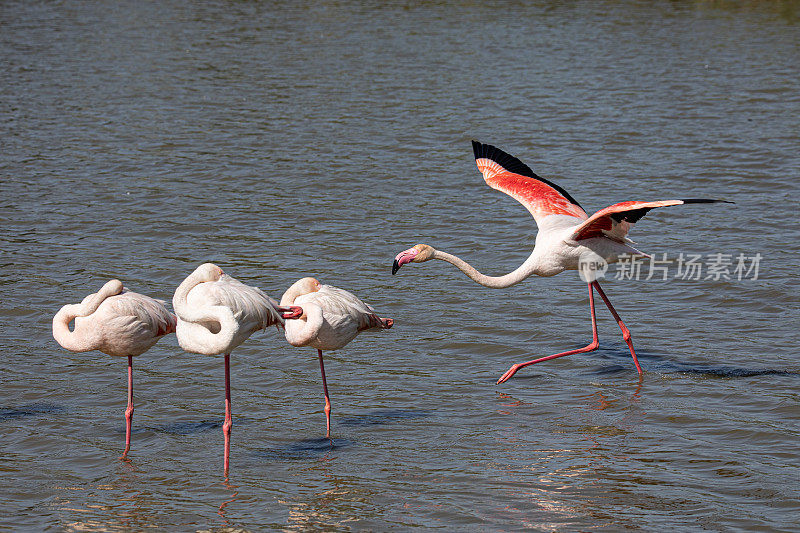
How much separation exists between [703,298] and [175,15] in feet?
77.4

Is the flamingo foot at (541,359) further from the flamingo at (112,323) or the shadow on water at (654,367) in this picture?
the flamingo at (112,323)

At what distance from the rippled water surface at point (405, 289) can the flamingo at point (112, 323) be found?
693 mm

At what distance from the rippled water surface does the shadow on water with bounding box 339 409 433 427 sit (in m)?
0.04

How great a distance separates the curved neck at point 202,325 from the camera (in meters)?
6.05

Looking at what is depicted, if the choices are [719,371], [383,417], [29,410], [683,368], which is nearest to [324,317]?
[383,417]

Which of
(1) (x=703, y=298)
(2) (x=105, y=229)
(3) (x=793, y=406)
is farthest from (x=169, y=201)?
(3) (x=793, y=406)

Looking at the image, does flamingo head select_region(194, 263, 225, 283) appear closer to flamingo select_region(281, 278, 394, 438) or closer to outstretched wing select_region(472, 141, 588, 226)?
flamingo select_region(281, 278, 394, 438)

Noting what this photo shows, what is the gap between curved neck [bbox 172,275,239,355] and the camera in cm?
605

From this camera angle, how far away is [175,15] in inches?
1187

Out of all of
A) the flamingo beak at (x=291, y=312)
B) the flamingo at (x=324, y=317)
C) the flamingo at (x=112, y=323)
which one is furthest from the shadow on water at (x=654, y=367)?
the flamingo at (x=112, y=323)

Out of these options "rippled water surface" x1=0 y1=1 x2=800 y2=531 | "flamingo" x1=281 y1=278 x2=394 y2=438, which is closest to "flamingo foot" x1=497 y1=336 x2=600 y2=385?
"rippled water surface" x1=0 y1=1 x2=800 y2=531

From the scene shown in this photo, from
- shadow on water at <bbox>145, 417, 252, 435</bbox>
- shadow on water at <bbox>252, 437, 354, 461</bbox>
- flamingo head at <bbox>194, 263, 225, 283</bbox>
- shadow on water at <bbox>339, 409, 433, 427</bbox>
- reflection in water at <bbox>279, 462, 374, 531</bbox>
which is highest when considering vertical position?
flamingo head at <bbox>194, 263, 225, 283</bbox>

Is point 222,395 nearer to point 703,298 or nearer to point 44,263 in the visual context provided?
point 44,263

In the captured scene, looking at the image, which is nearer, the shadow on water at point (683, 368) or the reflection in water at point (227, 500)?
the reflection in water at point (227, 500)
